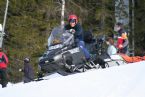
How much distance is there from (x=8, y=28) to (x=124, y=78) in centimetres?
2085

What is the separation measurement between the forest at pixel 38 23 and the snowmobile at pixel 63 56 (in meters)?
→ 14.0

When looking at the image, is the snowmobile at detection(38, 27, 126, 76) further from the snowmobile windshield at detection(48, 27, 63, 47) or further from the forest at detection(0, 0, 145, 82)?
the forest at detection(0, 0, 145, 82)

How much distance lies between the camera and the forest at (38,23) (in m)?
26.1

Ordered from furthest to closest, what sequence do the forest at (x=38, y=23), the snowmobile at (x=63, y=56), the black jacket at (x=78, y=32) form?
the forest at (x=38, y=23) → the black jacket at (x=78, y=32) → the snowmobile at (x=63, y=56)

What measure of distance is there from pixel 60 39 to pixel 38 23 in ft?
49.8

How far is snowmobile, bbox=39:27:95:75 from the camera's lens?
36.8ft

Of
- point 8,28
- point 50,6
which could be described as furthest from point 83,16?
point 8,28

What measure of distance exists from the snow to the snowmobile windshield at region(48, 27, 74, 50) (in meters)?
3.67

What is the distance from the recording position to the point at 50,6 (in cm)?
2595

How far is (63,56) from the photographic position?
11.2 m

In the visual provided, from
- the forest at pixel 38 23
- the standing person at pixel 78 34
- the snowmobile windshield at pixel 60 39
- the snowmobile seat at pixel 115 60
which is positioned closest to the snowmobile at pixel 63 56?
the snowmobile windshield at pixel 60 39

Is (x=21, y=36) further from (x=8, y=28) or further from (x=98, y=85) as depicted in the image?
(x=98, y=85)

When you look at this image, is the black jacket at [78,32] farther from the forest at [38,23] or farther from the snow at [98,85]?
the forest at [38,23]

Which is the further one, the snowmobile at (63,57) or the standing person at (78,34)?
the standing person at (78,34)
